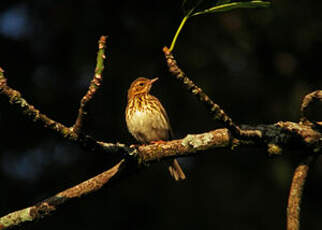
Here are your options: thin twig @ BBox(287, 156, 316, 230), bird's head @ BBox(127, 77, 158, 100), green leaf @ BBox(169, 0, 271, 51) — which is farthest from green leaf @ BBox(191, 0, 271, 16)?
bird's head @ BBox(127, 77, 158, 100)

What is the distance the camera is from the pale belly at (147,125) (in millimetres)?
6145

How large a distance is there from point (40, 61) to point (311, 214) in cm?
463

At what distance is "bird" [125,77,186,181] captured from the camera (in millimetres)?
6164

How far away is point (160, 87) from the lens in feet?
26.6

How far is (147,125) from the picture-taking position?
617cm

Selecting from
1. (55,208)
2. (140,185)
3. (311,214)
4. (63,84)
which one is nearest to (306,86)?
(311,214)

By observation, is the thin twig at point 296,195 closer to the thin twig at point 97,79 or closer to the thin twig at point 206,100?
the thin twig at point 206,100

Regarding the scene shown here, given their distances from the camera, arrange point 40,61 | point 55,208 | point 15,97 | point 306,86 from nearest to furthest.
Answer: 1. point 15,97
2. point 55,208
3. point 306,86
4. point 40,61

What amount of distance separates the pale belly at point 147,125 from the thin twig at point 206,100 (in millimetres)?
2775

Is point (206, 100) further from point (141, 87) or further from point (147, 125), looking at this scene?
point (141, 87)

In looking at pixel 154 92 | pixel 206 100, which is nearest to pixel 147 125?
pixel 154 92

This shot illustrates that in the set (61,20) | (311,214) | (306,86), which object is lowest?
(311,214)

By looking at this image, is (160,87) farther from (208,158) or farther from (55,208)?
(55,208)

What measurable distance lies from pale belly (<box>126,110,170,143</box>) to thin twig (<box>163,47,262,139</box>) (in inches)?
109
